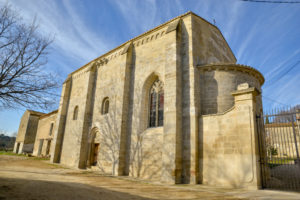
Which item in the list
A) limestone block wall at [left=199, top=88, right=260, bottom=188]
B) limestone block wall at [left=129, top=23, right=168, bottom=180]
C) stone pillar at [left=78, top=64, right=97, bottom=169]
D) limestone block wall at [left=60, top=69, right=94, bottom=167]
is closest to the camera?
limestone block wall at [left=199, top=88, right=260, bottom=188]

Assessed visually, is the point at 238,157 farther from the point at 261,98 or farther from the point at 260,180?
the point at 261,98

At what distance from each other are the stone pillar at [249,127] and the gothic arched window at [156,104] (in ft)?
14.2

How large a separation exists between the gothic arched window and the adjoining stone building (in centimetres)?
6

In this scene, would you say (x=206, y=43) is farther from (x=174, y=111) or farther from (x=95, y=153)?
(x=95, y=153)

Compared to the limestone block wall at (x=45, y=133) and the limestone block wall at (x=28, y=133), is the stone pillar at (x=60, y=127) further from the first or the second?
the limestone block wall at (x=28, y=133)

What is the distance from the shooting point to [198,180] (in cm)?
859

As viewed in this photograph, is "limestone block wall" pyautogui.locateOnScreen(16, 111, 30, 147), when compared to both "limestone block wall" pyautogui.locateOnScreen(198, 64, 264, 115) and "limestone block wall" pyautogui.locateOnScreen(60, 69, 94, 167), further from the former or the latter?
"limestone block wall" pyautogui.locateOnScreen(198, 64, 264, 115)

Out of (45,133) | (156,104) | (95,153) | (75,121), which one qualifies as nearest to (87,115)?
(75,121)

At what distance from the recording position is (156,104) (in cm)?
1151

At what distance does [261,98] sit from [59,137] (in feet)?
55.5

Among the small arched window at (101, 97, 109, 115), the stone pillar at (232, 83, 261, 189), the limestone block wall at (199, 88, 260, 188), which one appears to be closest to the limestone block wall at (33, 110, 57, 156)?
the small arched window at (101, 97, 109, 115)

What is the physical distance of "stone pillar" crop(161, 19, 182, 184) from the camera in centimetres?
889

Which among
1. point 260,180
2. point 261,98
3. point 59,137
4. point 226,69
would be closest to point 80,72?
point 59,137

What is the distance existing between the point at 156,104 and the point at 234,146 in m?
4.99
